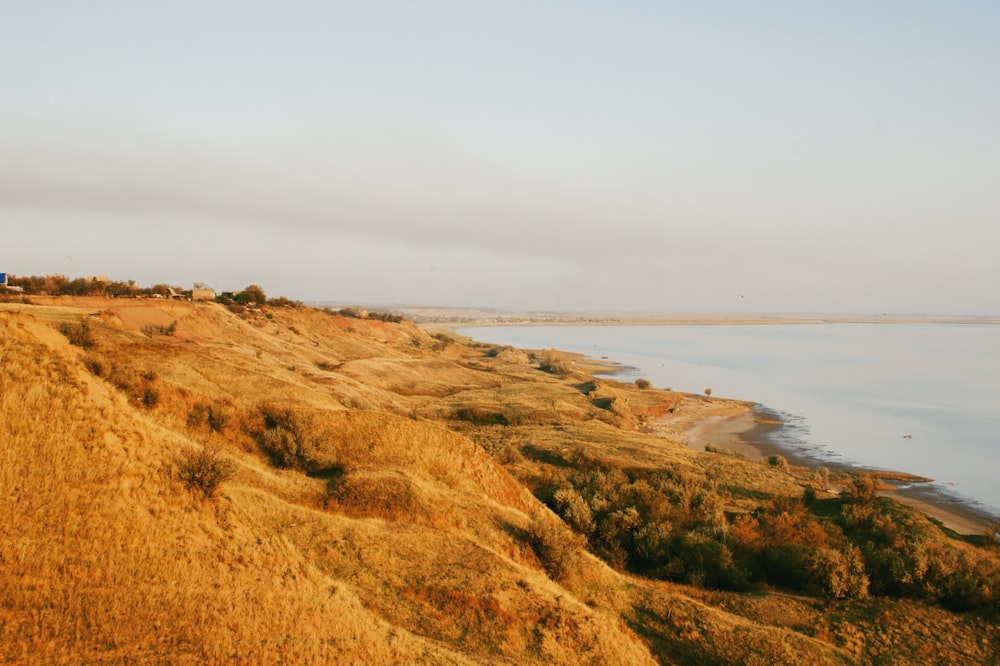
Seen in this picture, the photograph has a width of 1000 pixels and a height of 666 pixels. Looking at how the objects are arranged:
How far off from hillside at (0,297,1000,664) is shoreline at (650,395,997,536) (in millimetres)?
8531

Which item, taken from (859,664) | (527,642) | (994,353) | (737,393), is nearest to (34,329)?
(527,642)

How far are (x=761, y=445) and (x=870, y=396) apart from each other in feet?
108

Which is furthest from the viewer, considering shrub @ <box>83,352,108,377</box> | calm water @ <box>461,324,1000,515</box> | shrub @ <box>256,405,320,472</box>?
calm water @ <box>461,324,1000,515</box>

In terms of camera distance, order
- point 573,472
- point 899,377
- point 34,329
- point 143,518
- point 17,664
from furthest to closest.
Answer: point 899,377 < point 573,472 < point 34,329 < point 143,518 < point 17,664

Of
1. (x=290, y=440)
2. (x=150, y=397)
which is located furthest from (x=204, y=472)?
(x=150, y=397)

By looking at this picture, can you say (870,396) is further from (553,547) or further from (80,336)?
(80,336)

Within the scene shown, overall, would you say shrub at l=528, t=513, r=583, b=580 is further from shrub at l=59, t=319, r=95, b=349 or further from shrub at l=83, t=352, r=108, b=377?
shrub at l=59, t=319, r=95, b=349

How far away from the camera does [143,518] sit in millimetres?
9727

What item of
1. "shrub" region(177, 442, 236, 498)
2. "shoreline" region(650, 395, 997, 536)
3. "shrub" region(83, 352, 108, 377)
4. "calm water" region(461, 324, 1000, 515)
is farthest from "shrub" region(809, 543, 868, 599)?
"shrub" region(83, 352, 108, 377)

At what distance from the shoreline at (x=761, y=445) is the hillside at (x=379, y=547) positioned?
8531 mm

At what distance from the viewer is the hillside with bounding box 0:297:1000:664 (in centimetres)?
866

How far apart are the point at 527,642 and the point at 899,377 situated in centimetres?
9136

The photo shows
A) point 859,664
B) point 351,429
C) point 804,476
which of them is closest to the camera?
point 859,664

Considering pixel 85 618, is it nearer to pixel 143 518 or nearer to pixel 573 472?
pixel 143 518
